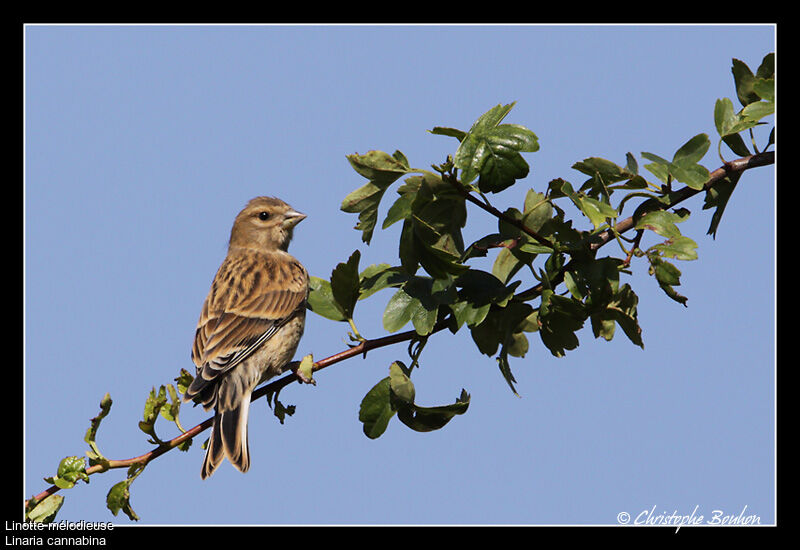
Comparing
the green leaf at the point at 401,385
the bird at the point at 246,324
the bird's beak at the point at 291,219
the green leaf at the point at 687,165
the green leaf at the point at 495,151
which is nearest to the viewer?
the green leaf at the point at 495,151

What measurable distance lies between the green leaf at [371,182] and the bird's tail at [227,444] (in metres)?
2.06

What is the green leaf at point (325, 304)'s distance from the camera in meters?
4.55

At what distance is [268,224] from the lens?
8.47 metres

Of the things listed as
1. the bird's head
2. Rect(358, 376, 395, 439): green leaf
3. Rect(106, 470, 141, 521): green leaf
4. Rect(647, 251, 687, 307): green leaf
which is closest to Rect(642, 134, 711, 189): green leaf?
Rect(647, 251, 687, 307): green leaf

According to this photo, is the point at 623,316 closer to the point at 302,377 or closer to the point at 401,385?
the point at 401,385

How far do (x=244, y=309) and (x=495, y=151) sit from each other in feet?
12.8

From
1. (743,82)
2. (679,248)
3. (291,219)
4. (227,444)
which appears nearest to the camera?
(679,248)

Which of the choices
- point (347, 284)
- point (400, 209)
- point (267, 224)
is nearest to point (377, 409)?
point (347, 284)

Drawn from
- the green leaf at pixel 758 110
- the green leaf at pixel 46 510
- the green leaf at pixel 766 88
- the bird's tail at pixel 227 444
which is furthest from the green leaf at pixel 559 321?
the green leaf at pixel 46 510

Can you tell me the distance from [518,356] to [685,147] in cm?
160

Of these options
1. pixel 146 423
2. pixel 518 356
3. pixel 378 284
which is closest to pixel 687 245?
pixel 518 356

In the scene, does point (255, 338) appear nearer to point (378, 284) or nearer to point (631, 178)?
point (378, 284)

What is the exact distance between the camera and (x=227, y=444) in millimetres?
5402

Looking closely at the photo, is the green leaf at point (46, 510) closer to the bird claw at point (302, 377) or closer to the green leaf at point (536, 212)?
the bird claw at point (302, 377)
